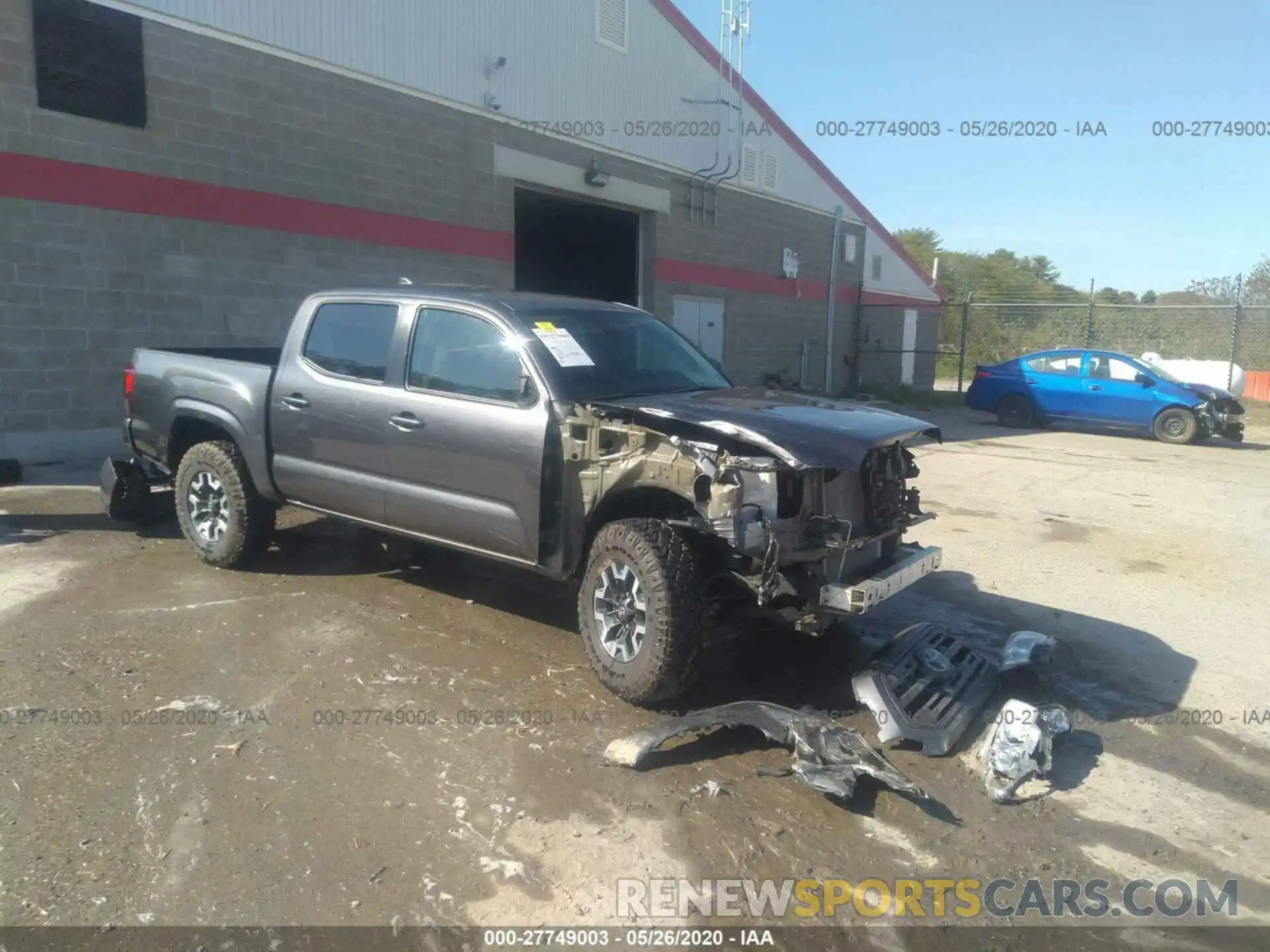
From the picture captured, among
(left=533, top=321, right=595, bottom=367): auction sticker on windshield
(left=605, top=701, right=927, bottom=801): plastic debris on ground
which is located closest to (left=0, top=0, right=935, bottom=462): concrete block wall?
(left=533, top=321, right=595, bottom=367): auction sticker on windshield

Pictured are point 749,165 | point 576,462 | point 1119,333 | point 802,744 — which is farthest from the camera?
point 1119,333

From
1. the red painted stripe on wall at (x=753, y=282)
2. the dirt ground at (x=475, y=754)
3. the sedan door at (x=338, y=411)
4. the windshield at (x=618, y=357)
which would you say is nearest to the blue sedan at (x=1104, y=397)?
the red painted stripe on wall at (x=753, y=282)

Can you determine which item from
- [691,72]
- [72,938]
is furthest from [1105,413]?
[72,938]

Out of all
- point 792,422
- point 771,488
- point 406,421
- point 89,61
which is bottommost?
point 771,488

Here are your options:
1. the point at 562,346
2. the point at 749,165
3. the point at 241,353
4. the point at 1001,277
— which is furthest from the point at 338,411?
the point at 1001,277

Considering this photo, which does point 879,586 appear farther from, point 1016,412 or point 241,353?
point 1016,412

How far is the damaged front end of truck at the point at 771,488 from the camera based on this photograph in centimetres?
399

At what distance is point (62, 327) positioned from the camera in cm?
994

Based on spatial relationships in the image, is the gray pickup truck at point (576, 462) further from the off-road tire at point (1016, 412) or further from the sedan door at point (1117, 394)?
the off-road tire at point (1016, 412)

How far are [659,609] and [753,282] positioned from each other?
1842cm

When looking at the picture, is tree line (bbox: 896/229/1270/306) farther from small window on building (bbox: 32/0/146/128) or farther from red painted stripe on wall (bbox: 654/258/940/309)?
small window on building (bbox: 32/0/146/128)

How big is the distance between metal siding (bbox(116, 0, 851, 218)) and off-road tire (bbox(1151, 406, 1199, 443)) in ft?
32.7

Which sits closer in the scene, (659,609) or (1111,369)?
(659,609)

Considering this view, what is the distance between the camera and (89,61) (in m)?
9.84
